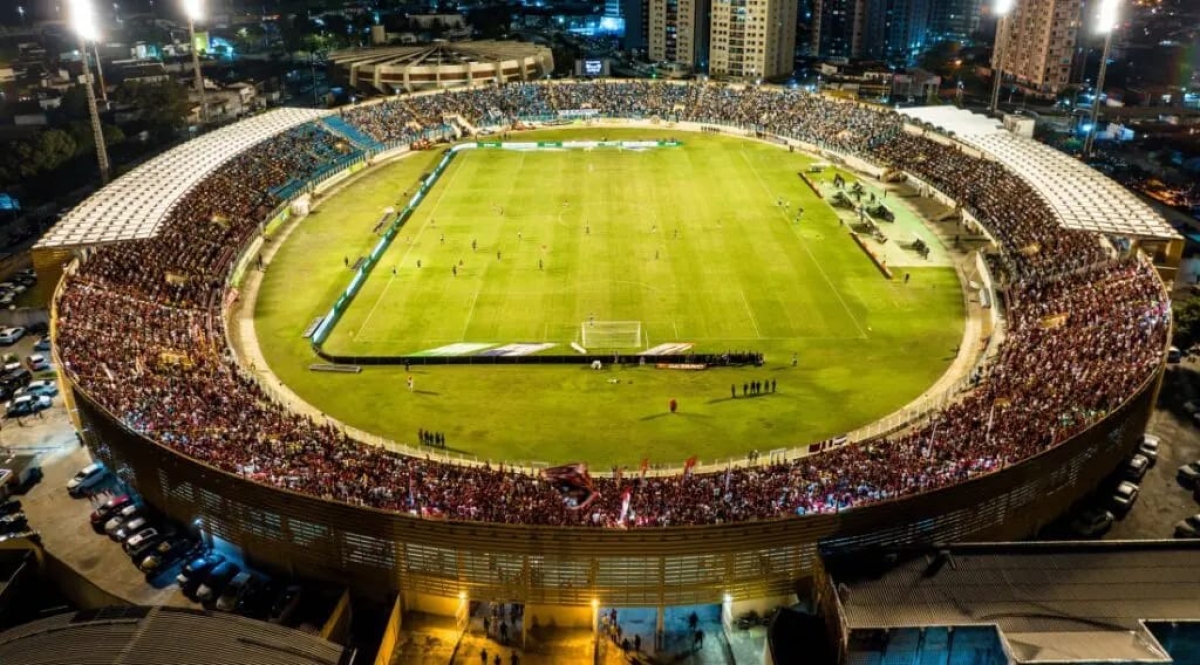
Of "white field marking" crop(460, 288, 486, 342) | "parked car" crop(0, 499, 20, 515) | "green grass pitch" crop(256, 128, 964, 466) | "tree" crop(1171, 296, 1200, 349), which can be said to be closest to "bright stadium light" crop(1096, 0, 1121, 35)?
"green grass pitch" crop(256, 128, 964, 466)

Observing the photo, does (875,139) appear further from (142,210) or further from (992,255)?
(142,210)

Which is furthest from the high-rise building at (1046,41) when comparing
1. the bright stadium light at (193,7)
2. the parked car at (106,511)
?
the parked car at (106,511)

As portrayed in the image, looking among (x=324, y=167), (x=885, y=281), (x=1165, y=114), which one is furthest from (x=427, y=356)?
(x=1165, y=114)

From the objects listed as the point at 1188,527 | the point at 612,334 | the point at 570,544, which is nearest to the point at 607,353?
the point at 612,334

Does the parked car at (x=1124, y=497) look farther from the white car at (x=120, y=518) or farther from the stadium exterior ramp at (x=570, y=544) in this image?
the white car at (x=120, y=518)

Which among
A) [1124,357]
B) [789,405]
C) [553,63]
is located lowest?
[789,405]
